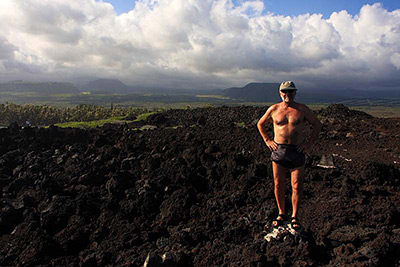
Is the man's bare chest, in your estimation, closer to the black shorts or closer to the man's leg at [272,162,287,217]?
the black shorts

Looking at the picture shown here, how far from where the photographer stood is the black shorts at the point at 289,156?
542cm

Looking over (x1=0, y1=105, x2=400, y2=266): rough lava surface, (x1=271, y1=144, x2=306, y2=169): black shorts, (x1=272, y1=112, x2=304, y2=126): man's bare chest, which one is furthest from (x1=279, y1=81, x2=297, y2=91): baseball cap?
(x1=0, y1=105, x2=400, y2=266): rough lava surface

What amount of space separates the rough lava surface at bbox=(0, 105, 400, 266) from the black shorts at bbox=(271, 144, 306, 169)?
1420mm

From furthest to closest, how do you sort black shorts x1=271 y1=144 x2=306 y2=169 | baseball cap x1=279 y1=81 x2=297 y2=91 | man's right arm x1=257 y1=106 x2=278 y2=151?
1. man's right arm x1=257 y1=106 x2=278 y2=151
2. black shorts x1=271 y1=144 x2=306 y2=169
3. baseball cap x1=279 y1=81 x2=297 y2=91

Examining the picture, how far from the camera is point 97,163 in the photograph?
42.3ft

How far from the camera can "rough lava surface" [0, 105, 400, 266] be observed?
5.48m

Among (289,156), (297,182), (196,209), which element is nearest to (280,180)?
(297,182)

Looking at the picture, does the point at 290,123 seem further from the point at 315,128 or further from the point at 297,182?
the point at 297,182

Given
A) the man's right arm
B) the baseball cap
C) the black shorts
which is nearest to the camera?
the baseball cap

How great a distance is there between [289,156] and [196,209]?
3.67m

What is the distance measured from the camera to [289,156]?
17.9 ft

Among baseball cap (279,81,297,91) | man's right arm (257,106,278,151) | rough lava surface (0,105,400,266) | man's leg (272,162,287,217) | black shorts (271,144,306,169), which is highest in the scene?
baseball cap (279,81,297,91)

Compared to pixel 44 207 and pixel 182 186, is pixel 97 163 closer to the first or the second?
pixel 44 207

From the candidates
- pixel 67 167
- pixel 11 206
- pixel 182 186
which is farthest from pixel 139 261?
pixel 67 167
